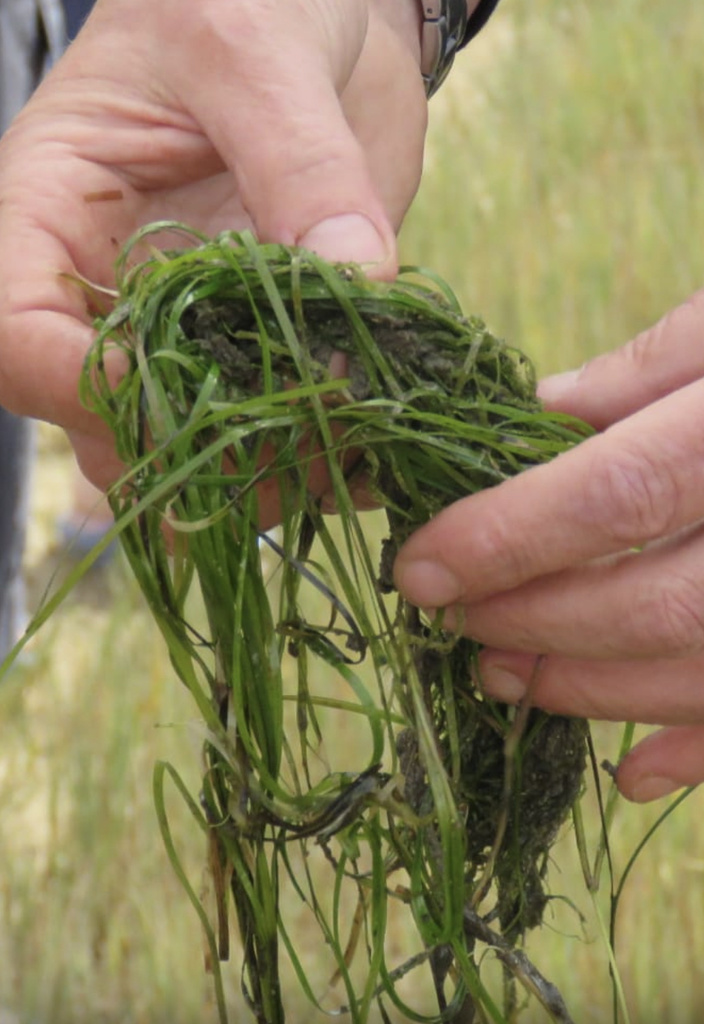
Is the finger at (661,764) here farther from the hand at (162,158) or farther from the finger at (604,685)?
the hand at (162,158)

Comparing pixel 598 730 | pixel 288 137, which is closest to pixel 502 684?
pixel 288 137

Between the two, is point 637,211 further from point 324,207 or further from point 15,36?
point 324,207

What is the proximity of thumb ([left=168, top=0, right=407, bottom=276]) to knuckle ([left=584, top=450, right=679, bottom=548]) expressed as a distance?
6.3 inches

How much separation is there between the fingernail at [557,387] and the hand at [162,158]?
16cm

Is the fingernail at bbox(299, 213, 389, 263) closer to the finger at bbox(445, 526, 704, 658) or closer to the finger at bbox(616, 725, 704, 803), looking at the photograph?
the finger at bbox(445, 526, 704, 658)

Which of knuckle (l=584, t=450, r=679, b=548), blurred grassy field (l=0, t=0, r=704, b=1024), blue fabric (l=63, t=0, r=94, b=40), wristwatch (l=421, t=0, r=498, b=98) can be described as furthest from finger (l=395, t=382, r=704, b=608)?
blue fabric (l=63, t=0, r=94, b=40)

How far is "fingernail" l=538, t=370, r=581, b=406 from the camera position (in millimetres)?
814

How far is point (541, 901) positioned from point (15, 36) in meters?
1.00

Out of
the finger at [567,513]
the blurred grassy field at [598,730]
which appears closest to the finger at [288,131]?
the finger at [567,513]

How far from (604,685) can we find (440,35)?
0.66 m

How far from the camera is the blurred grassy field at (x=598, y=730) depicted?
1.24 meters

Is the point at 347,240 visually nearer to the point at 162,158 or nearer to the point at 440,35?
the point at 162,158

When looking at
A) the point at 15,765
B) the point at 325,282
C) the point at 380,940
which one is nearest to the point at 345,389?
the point at 325,282

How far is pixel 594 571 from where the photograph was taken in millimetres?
667
